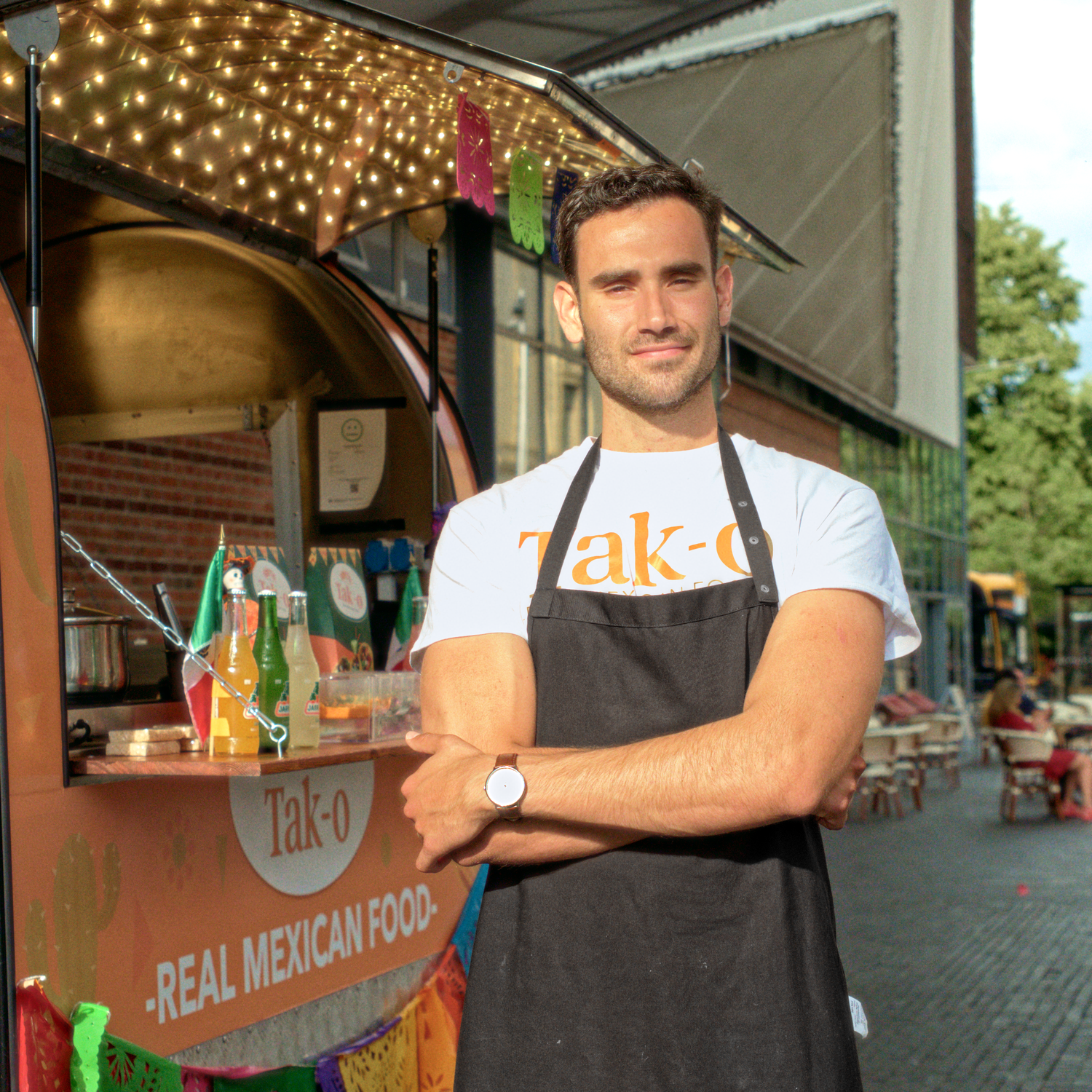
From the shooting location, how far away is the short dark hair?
2012 mm

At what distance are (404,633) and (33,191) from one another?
1949 millimetres

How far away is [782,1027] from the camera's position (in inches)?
68.1

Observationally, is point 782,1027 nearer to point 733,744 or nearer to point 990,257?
point 733,744

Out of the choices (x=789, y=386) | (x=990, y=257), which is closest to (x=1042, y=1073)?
(x=789, y=386)

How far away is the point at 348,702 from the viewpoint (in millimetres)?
3678

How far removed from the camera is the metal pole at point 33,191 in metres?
2.95

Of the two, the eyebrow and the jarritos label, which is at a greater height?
the eyebrow

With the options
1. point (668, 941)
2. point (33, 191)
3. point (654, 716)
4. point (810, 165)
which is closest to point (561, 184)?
point (33, 191)

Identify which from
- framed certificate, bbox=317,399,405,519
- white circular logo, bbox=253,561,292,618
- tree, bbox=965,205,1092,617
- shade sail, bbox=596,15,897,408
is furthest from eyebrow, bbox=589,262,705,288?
tree, bbox=965,205,1092,617

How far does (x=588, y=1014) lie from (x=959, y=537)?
27296mm

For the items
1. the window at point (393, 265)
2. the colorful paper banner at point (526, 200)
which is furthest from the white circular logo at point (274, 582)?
the window at point (393, 265)

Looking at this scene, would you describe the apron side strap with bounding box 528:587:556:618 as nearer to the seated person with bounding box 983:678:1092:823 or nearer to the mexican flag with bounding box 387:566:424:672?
the mexican flag with bounding box 387:566:424:672

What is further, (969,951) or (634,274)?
(969,951)

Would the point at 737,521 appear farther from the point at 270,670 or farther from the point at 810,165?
the point at 810,165
